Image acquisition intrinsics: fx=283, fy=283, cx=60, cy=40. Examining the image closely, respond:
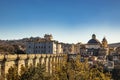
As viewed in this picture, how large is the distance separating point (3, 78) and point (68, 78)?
9.67 meters

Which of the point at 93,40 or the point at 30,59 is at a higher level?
the point at 93,40

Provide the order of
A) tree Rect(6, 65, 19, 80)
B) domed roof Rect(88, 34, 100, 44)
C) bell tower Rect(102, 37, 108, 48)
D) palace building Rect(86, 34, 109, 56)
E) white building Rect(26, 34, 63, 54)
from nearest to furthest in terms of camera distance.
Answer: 1. tree Rect(6, 65, 19, 80)
2. white building Rect(26, 34, 63, 54)
3. palace building Rect(86, 34, 109, 56)
4. bell tower Rect(102, 37, 108, 48)
5. domed roof Rect(88, 34, 100, 44)

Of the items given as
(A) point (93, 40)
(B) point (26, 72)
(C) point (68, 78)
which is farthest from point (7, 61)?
(A) point (93, 40)

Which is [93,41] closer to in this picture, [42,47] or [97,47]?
[97,47]

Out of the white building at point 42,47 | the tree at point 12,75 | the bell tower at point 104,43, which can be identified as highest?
the bell tower at point 104,43

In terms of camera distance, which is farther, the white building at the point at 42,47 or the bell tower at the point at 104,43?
the bell tower at the point at 104,43

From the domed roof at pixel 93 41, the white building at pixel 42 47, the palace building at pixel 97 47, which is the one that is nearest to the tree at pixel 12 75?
the white building at pixel 42 47

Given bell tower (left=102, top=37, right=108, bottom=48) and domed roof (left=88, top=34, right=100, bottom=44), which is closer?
bell tower (left=102, top=37, right=108, bottom=48)

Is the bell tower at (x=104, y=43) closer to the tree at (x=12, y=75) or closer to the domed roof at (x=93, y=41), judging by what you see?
the domed roof at (x=93, y=41)

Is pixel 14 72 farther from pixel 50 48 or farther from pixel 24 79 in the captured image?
pixel 50 48

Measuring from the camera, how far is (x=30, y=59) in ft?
122

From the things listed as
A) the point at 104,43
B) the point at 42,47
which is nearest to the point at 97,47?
the point at 104,43

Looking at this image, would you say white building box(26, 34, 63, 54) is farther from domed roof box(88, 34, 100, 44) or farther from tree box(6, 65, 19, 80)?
tree box(6, 65, 19, 80)

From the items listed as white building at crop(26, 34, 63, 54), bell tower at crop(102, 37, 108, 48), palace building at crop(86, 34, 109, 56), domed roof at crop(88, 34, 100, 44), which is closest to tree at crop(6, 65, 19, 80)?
white building at crop(26, 34, 63, 54)
